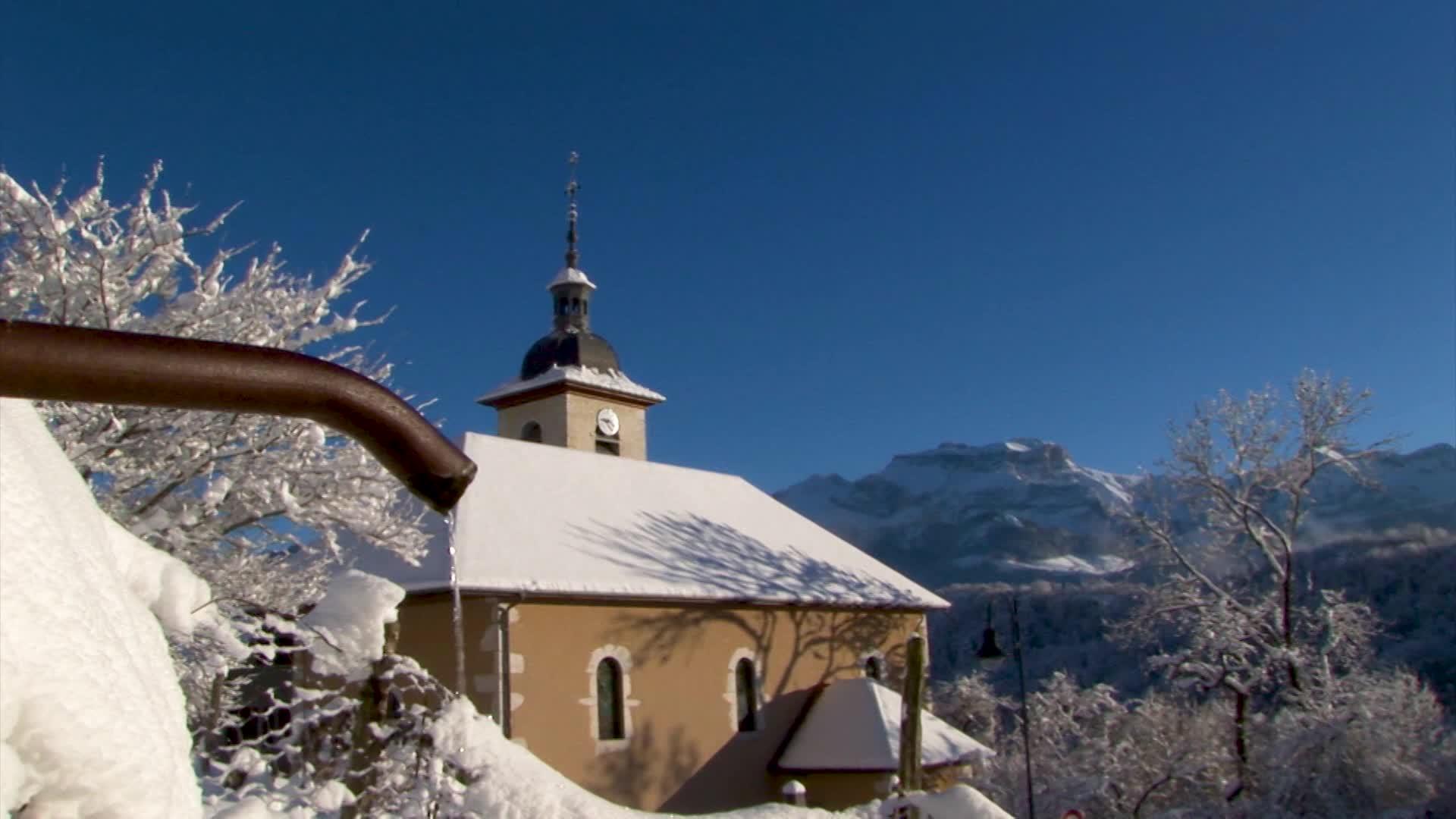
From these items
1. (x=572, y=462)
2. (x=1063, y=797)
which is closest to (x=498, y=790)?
(x=572, y=462)

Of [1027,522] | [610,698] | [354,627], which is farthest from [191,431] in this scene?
[1027,522]

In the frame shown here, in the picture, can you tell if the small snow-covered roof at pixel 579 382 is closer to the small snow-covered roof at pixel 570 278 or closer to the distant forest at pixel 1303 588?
the small snow-covered roof at pixel 570 278

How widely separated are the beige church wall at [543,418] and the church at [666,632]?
3887 millimetres

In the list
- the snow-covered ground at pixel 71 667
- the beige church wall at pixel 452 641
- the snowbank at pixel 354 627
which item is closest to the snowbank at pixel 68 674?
the snow-covered ground at pixel 71 667

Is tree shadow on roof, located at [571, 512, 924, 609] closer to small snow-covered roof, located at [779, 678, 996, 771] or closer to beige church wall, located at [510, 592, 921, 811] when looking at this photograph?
beige church wall, located at [510, 592, 921, 811]

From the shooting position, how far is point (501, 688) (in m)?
16.0

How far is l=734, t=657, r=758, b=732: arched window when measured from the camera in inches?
772

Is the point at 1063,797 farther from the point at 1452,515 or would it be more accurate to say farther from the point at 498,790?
the point at 1452,515

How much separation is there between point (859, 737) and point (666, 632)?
12.8ft

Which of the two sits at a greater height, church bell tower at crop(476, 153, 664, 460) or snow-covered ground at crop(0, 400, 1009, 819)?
church bell tower at crop(476, 153, 664, 460)

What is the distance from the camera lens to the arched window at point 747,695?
19609 millimetres

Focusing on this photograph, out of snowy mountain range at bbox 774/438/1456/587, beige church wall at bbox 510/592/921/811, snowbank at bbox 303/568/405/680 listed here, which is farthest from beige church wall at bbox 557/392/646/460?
snowy mountain range at bbox 774/438/1456/587

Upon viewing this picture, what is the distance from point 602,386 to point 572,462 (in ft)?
18.2

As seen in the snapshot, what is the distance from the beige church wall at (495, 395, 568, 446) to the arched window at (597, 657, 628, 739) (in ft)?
32.2
